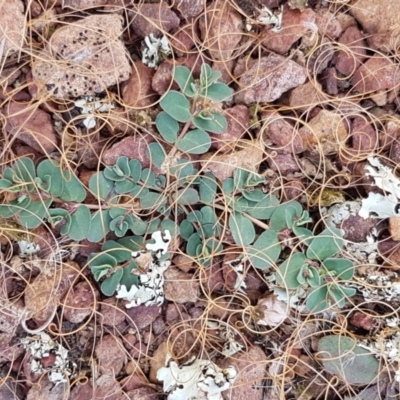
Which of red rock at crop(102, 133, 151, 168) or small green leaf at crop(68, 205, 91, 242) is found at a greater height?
red rock at crop(102, 133, 151, 168)

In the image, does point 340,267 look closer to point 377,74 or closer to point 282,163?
point 282,163

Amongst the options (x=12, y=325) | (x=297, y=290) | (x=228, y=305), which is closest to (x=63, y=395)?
(x=12, y=325)

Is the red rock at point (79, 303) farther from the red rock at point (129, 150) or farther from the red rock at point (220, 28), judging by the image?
the red rock at point (220, 28)

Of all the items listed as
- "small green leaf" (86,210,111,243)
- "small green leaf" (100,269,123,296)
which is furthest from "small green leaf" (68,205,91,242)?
"small green leaf" (100,269,123,296)

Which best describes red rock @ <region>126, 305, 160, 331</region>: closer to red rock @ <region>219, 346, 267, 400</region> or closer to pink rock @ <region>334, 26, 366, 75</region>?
red rock @ <region>219, 346, 267, 400</region>

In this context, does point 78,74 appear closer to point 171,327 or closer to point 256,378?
point 171,327

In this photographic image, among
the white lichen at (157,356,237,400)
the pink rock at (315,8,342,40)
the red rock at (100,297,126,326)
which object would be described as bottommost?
the white lichen at (157,356,237,400)

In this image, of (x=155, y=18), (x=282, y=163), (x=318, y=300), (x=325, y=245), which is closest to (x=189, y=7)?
(x=155, y=18)

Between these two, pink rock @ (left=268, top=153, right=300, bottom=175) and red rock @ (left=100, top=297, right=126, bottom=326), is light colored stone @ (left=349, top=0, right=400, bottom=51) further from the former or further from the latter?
red rock @ (left=100, top=297, right=126, bottom=326)
